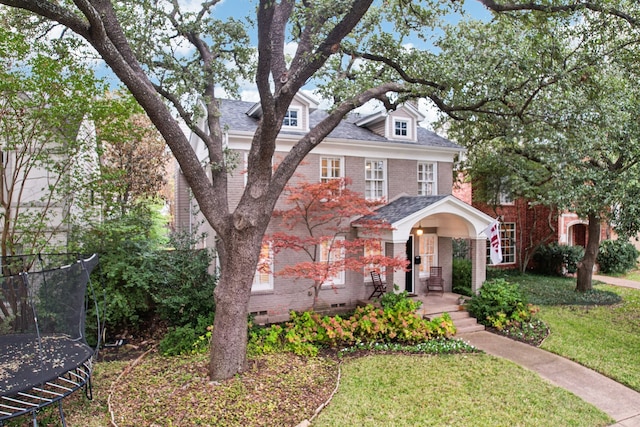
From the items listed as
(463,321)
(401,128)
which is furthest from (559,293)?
(401,128)

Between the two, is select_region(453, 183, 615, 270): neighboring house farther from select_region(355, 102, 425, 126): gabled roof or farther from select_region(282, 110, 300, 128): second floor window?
select_region(282, 110, 300, 128): second floor window

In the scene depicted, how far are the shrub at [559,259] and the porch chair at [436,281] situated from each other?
9.27 m

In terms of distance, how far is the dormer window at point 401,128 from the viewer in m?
14.2

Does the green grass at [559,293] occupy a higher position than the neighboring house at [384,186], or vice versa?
the neighboring house at [384,186]

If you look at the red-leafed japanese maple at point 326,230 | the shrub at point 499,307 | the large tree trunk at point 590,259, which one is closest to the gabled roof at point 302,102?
the red-leafed japanese maple at point 326,230

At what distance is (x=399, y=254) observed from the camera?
11.6m

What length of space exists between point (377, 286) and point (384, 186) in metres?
3.54

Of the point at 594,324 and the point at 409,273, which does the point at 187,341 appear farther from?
the point at 594,324

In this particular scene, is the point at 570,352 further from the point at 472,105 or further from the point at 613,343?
the point at 472,105

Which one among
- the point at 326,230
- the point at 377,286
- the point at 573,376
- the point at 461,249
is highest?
the point at 326,230

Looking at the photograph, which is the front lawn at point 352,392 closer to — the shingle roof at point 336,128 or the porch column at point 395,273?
the porch column at point 395,273

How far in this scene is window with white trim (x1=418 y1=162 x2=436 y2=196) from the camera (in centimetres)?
1455

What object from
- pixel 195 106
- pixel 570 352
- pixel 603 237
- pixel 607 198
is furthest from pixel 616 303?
pixel 195 106

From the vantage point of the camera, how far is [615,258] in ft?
67.6
